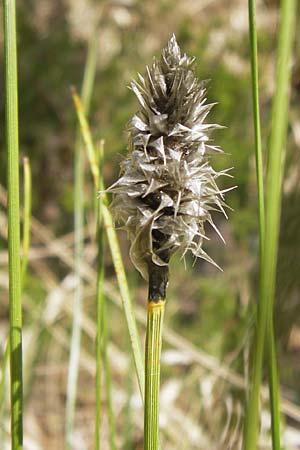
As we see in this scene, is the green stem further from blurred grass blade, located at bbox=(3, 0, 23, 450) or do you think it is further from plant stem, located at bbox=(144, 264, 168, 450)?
blurred grass blade, located at bbox=(3, 0, 23, 450)

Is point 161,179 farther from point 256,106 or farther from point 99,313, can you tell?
point 99,313

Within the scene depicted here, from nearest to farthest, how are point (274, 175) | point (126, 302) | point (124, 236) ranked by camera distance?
point (274, 175) < point (126, 302) < point (124, 236)

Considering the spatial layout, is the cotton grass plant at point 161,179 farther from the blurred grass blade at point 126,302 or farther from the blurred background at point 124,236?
the blurred background at point 124,236

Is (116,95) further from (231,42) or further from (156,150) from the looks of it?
(156,150)

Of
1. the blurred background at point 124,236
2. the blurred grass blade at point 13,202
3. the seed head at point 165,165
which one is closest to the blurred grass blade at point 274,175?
the seed head at point 165,165

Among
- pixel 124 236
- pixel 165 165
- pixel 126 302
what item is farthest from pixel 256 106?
pixel 124 236

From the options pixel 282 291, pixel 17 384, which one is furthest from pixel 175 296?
pixel 17 384

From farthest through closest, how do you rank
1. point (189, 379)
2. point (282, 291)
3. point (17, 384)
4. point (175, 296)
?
point (175, 296) → point (189, 379) → point (282, 291) → point (17, 384)
